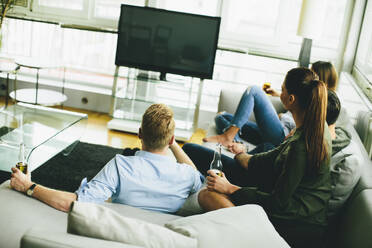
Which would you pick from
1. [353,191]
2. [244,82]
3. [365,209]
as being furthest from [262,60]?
[365,209]

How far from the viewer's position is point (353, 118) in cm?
315

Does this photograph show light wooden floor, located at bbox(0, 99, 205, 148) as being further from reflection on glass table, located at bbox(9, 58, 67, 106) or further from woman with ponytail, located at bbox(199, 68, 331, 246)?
woman with ponytail, located at bbox(199, 68, 331, 246)

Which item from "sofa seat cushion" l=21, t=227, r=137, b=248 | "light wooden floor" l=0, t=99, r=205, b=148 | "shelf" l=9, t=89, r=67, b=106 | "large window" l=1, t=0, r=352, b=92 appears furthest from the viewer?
"large window" l=1, t=0, r=352, b=92

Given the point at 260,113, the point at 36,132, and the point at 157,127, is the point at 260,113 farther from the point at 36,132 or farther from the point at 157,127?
the point at 36,132

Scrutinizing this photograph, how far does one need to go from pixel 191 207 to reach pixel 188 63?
8.68 feet

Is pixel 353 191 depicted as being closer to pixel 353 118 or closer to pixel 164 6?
pixel 353 118

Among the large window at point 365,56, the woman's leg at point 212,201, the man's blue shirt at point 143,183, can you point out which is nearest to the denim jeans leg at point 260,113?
the large window at point 365,56

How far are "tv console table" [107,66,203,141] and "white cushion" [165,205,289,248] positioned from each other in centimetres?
317

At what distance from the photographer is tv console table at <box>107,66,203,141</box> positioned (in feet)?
15.1

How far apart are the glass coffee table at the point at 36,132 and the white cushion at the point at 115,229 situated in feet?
6.06

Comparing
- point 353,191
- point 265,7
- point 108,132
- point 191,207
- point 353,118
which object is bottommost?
point 108,132

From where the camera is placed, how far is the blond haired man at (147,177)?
168 centimetres

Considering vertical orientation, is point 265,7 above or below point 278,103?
above

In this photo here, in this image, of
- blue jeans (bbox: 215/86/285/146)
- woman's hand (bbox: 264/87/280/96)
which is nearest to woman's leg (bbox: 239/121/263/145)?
blue jeans (bbox: 215/86/285/146)
